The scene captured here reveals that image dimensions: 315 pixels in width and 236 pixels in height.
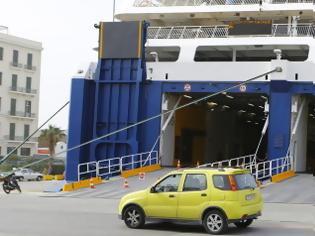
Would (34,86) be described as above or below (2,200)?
above

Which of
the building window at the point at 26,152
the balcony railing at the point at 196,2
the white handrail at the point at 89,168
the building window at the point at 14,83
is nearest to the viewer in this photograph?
the white handrail at the point at 89,168

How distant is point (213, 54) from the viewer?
33.7 m

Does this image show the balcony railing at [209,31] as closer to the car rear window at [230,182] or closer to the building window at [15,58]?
the car rear window at [230,182]

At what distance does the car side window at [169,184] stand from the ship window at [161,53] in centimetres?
1714

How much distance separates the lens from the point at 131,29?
101ft

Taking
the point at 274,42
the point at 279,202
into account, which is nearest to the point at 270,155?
the point at 274,42

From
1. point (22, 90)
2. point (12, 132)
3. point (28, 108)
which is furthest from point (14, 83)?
point (12, 132)

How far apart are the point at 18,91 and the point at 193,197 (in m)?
61.3

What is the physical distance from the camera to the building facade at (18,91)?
71.1m

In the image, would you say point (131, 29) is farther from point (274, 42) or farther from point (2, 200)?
point (2, 200)

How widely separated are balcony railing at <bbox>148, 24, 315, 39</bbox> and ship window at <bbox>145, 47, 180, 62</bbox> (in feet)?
2.03

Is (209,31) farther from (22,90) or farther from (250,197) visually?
(22,90)

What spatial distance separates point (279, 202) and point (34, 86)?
2310 inches

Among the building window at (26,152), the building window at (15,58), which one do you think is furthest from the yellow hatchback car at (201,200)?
the building window at (15,58)
